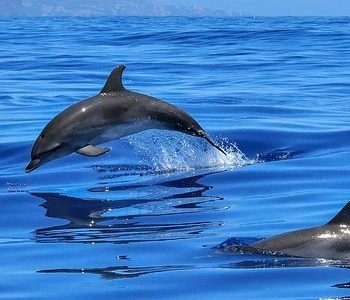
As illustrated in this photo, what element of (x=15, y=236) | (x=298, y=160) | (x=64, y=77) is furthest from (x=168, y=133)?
(x=64, y=77)

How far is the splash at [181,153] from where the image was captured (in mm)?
12344

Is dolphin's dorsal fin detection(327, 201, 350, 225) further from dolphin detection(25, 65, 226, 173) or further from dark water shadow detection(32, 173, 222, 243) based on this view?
dolphin detection(25, 65, 226, 173)

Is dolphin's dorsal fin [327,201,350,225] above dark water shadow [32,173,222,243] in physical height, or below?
below

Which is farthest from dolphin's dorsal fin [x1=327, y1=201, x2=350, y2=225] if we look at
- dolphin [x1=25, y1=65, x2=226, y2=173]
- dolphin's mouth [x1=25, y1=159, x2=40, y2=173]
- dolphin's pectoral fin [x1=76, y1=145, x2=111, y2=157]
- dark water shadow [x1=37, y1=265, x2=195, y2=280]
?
dolphin's pectoral fin [x1=76, y1=145, x2=111, y2=157]

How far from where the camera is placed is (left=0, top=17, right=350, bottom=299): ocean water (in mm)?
7199

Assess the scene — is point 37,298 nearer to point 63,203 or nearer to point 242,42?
point 63,203

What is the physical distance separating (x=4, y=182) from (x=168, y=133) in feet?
9.90

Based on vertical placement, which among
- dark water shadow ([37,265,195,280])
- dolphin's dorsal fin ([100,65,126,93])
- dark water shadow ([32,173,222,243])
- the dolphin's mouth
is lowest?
dark water shadow ([37,265,195,280])

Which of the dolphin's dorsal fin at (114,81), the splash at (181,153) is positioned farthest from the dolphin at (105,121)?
the splash at (181,153)

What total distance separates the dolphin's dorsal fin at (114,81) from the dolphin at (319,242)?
333cm

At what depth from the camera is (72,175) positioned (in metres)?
12.1

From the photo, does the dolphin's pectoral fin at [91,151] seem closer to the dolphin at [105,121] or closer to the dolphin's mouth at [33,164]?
the dolphin at [105,121]

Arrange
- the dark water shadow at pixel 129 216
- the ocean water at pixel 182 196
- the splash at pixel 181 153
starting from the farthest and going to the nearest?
1. the splash at pixel 181 153
2. the dark water shadow at pixel 129 216
3. the ocean water at pixel 182 196

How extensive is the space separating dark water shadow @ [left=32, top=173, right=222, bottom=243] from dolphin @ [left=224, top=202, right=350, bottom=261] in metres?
1.13
